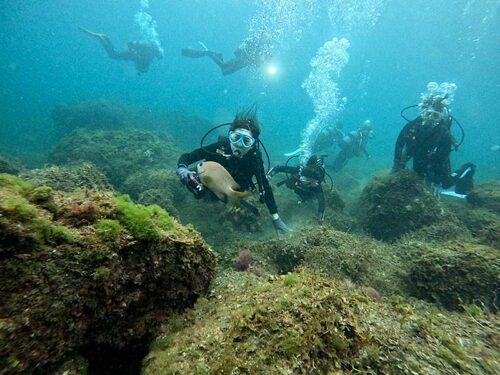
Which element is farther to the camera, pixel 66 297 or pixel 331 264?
pixel 331 264

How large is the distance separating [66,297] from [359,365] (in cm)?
209

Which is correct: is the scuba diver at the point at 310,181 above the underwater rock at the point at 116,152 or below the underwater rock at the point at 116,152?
below

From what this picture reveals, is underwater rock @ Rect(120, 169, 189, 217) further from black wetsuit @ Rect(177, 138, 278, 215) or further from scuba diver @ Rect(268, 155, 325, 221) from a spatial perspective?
scuba diver @ Rect(268, 155, 325, 221)

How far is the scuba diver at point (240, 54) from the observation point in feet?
71.3

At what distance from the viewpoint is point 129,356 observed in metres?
2.28

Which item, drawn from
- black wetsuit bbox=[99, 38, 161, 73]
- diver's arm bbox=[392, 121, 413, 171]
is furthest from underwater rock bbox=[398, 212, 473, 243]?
black wetsuit bbox=[99, 38, 161, 73]

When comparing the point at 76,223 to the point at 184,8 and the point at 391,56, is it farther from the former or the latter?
the point at 184,8

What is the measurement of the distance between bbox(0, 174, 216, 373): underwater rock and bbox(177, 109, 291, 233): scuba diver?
376 cm

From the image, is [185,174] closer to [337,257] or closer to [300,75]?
[337,257]

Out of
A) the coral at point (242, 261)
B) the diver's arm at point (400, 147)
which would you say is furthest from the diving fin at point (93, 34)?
the coral at point (242, 261)

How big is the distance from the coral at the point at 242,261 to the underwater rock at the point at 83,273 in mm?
1993

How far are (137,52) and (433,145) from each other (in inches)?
924

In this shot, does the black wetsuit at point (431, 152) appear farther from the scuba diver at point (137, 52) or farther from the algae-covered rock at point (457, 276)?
the scuba diver at point (137, 52)

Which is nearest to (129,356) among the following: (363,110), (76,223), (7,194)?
(76,223)
